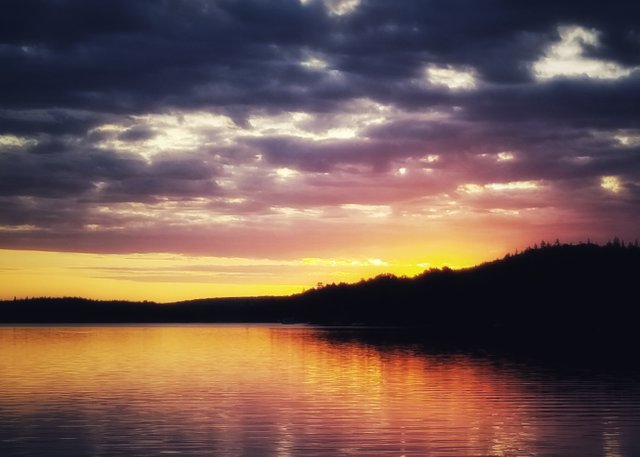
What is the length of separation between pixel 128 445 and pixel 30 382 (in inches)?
1144

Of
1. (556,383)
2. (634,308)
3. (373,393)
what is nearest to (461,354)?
(556,383)

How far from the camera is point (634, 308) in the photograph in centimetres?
19150

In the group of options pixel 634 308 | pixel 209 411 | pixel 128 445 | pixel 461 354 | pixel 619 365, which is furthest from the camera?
pixel 634 308

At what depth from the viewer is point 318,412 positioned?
4097 cm

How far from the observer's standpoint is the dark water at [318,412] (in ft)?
102

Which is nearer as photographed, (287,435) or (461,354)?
(287,435)

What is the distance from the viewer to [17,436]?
110 feet

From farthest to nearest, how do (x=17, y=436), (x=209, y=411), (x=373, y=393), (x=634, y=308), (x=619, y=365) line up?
(x=634, y=308) → (x=619, y=365) → (x=373, y=393) → (x=209, y=411) → (x=17, y=436)

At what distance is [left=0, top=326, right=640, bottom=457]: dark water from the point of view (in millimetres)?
30969

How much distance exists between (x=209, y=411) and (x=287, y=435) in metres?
8.72

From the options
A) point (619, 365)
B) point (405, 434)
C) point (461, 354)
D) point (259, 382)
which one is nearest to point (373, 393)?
point (259, 382)

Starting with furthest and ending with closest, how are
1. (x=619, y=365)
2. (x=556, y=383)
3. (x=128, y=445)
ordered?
(x=619, y=365)
(x=556, y=383)
(x=128, y=445)

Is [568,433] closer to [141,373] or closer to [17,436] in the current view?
[17,436]

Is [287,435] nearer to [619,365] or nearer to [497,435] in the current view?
[497,435]
